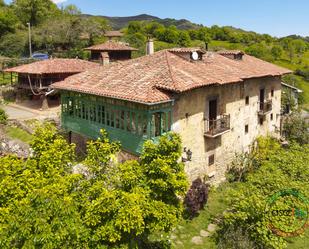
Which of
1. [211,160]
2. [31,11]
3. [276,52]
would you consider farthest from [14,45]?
[276,52]

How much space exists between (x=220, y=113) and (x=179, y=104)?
4434 mm

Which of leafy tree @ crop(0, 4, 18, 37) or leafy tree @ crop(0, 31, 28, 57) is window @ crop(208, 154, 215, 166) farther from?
leafy tree @ crop(0, 4, 18, 37)

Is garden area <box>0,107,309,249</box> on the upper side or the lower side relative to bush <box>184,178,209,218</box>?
upper

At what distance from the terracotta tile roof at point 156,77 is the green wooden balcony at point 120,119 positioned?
0.64 metres

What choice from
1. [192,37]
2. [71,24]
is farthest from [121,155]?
[192,37]

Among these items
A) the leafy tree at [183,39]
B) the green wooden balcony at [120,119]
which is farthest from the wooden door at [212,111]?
the leafy tree at [183,39]

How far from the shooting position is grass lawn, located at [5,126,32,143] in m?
25.6

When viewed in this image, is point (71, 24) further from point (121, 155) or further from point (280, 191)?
point (280, 191)

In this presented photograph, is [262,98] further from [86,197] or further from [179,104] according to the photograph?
[86,197]

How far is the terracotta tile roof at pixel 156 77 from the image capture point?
52.2 feet

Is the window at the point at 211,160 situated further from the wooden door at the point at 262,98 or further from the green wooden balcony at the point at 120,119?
the wooden door at the point at 262,98

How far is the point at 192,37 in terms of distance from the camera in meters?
89.9

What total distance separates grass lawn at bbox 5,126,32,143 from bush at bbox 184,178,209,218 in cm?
1411

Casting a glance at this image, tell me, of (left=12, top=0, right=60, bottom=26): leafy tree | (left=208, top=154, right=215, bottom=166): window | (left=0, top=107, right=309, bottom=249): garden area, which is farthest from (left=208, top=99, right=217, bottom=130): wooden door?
(left=12, top=0, right=60, bottom=26): leafy tree
